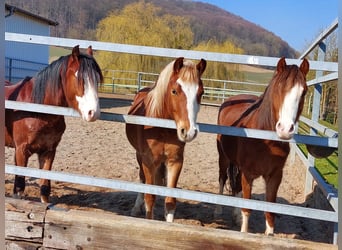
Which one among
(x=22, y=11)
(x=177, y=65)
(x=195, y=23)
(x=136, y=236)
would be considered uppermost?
(x=195, y=23)

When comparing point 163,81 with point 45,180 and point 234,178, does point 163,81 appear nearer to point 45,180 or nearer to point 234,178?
point 45,180

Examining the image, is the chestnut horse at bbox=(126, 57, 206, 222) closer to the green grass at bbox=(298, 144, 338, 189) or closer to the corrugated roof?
the green grass at bbox=(298, 144, 338, 189)

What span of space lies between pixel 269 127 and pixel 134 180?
2891mm

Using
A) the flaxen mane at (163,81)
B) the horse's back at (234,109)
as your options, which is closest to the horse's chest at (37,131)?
the flaxen mane at (163,81)

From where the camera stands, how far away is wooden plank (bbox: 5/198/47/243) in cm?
220

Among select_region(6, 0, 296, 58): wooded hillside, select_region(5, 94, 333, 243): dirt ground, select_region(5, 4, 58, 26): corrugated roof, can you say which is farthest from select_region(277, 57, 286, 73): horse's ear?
select_region(6, 0, 296, 58): wooded hillside

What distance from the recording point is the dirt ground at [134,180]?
4043mm

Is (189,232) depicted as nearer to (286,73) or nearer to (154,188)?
(154,188)

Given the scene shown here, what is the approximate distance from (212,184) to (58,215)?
3606mm

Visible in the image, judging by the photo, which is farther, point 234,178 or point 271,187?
point 234,178

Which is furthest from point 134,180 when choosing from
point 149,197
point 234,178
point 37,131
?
point 37,131

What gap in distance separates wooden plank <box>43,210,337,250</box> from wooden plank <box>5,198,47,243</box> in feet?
0.15

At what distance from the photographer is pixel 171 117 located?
3.00m

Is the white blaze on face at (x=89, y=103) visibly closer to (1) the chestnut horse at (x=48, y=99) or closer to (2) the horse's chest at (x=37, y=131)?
(1) the chestnut horse at (x=48, y=99)
